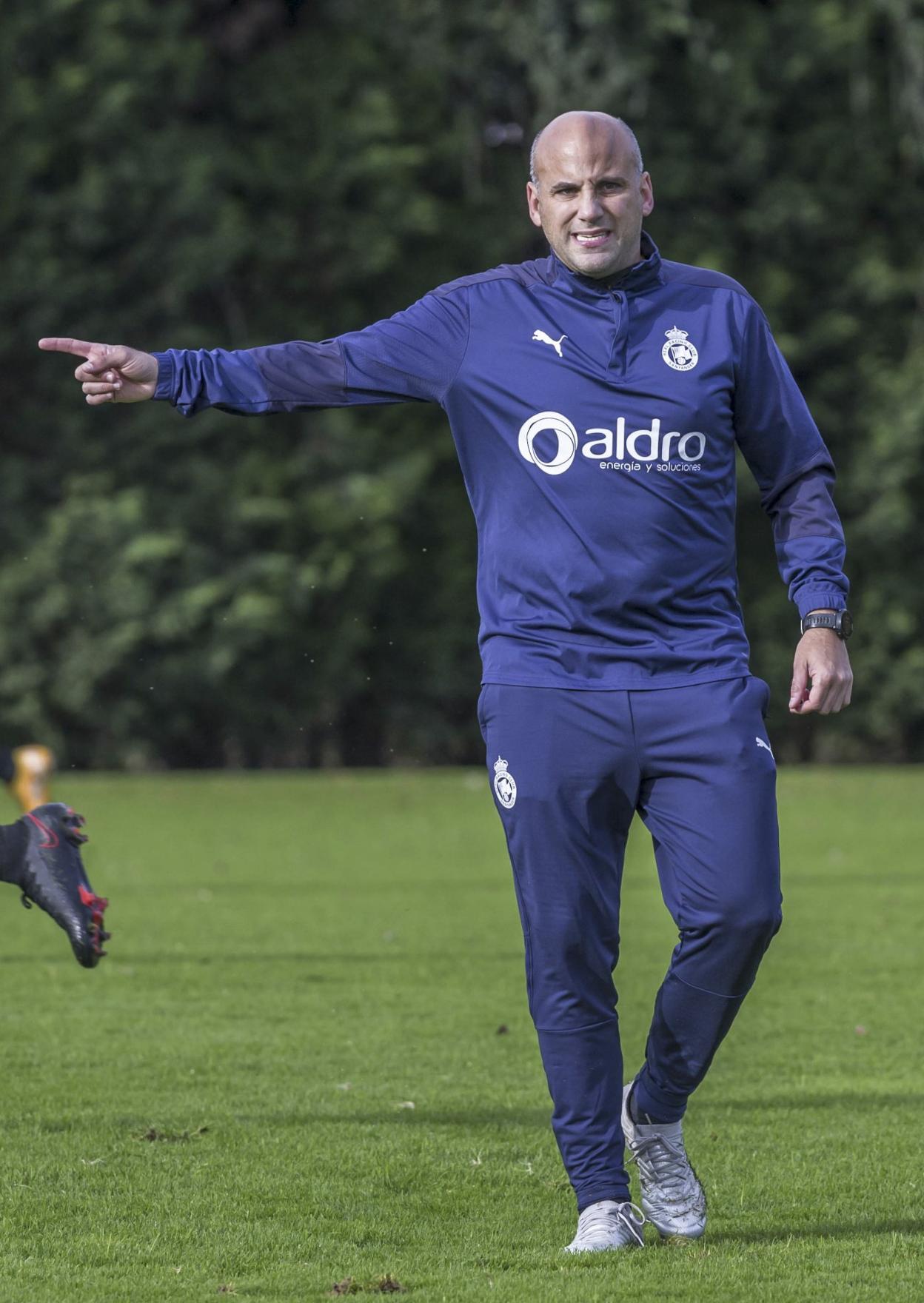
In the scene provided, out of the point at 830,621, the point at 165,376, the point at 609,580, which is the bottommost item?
the point at 830,621

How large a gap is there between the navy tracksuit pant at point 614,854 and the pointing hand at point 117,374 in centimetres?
98

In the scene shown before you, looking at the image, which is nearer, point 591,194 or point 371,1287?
point 371,1287

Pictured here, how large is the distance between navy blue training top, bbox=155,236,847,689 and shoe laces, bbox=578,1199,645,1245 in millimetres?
1073

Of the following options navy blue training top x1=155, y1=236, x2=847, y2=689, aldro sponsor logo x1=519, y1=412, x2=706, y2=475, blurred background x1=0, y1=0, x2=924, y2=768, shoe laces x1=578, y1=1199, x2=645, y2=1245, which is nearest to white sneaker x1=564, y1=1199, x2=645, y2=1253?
shoe laces x1=578, y1=1199, x2=645, y2=1245

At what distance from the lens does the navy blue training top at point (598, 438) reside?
4.28 meters

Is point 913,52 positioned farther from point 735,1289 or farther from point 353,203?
point 735,1289

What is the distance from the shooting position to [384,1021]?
25.3 feet

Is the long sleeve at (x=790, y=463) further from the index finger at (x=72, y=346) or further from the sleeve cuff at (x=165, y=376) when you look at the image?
the index finger at (x=72, y=346)

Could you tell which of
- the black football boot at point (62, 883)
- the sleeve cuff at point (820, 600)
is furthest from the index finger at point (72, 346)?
the sleeve cuff at point (820, 600)

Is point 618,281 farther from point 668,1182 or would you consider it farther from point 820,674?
point 668,1182

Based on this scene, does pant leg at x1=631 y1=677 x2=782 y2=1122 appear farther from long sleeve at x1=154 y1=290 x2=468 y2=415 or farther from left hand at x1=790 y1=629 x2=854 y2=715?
long sleeve at x1=154 y1=290 x2=468 y2=415

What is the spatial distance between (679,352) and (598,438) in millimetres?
253

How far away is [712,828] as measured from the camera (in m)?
4.23

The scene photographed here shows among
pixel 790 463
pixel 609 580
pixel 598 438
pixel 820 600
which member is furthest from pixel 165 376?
pixel 820 600
